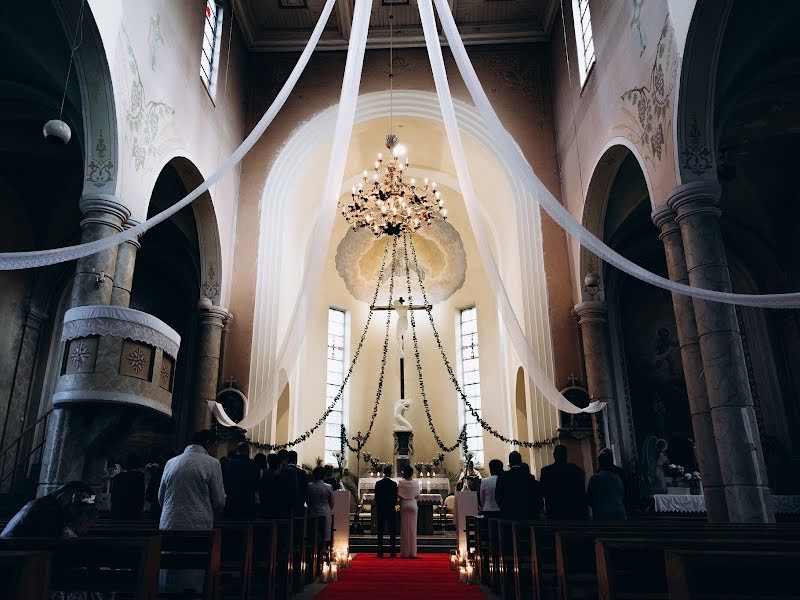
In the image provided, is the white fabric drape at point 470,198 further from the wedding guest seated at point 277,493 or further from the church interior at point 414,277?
the wedding guest seated at point 277,493

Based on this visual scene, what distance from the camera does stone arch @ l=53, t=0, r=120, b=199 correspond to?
7516 mm

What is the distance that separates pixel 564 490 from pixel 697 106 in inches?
190

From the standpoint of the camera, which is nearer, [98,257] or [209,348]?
[98,257]

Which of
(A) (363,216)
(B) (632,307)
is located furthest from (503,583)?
(B) (632,307)

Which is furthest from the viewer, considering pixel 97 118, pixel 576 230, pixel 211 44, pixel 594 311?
pixel 211 44

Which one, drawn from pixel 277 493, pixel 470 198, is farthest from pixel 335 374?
pixel 277 493

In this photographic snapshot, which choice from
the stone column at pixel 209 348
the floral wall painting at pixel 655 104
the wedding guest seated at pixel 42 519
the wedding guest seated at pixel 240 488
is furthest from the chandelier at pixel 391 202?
the wedding guest seated at pixel 42 519

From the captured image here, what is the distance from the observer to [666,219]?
7688 millimetres

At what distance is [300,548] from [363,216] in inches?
323

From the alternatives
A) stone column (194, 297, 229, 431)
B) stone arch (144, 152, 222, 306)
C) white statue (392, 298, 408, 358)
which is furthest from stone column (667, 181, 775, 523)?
white statue (392, 298, 408, 358)

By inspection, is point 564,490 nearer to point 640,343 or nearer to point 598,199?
point 598,199

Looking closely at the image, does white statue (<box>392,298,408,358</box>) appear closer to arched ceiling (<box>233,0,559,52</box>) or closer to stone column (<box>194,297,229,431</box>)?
stone column (<box>194,297,229,431</box>)

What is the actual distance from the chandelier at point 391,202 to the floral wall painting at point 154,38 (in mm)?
4859

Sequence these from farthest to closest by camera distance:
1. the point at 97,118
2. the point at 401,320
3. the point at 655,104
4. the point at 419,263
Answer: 1. the point at 419,263
2. the point at 401,320
3. the point at 655,104
4. the point at 97,118
